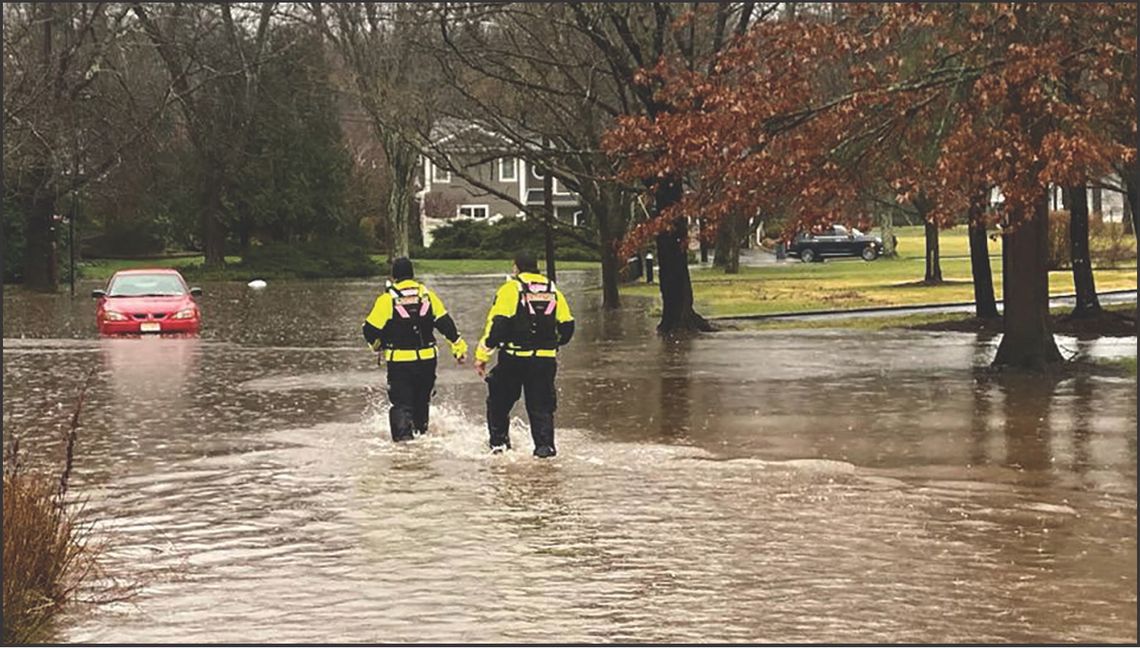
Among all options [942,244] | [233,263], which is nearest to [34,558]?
[233,263]

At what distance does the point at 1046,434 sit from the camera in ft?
55.5

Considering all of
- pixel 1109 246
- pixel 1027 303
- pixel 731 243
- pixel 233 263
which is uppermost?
pixel 233 263

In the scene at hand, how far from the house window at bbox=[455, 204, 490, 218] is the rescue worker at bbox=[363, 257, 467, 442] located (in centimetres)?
9317

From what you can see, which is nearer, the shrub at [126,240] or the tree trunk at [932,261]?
Answer: the tree trunk at [932,261]

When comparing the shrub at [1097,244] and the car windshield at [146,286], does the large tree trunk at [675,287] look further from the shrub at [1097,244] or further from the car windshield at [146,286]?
the shrub at [1097,244]

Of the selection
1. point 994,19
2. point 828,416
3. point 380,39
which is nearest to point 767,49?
point 994,19

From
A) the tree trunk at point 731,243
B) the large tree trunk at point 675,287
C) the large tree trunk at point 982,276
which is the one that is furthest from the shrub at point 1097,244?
the large tree trunk at point 675,287

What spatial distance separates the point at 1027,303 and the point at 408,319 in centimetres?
1114

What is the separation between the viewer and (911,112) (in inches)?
852

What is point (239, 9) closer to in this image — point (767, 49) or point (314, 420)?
point (767, 49)

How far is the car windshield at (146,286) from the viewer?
33031mm

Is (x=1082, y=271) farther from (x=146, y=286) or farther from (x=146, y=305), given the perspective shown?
(x=146, y=286)

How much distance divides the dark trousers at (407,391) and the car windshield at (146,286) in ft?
60.2

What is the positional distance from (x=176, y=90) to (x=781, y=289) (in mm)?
25162
